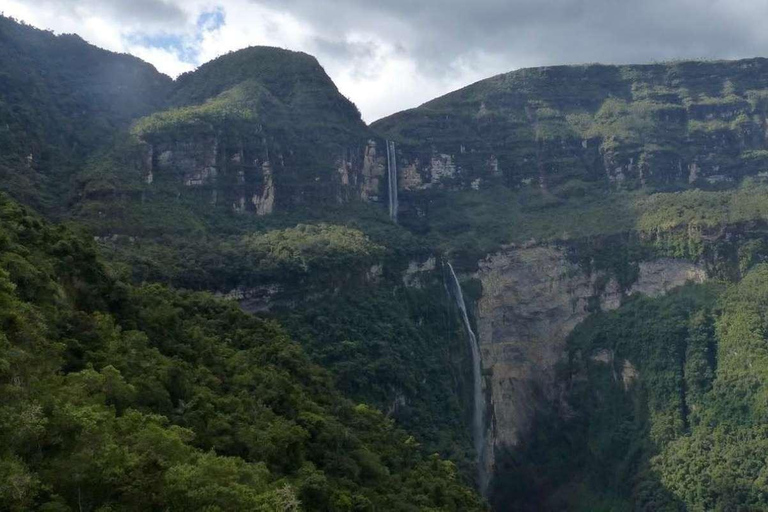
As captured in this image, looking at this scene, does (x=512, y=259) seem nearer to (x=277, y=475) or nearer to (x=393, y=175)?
(x=393, y=175)

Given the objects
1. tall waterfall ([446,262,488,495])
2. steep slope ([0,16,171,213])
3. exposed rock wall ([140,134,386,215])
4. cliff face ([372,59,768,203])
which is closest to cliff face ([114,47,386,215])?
exposed rock wall ([140,134,386,215])

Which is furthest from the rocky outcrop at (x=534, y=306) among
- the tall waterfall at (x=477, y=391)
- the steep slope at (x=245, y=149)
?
the steep slope at (x=245, y=149)

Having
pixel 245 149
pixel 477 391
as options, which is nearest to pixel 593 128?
pixel 477 391

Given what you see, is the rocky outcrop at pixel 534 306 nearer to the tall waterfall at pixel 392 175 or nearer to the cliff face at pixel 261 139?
the tall waterfall at pixel 392 175

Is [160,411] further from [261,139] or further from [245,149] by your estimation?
[261,139]

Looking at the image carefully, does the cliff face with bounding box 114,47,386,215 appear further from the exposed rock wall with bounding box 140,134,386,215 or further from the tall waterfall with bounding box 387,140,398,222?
the tall waterfall with bounding box 387,140,398,222
